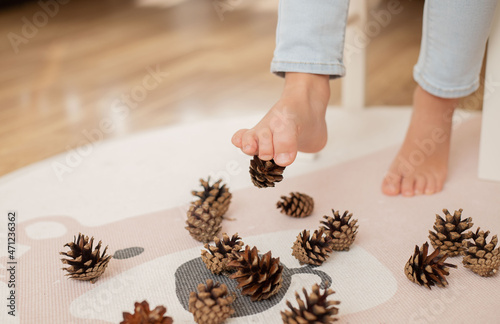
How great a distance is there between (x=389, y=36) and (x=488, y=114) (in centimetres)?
111

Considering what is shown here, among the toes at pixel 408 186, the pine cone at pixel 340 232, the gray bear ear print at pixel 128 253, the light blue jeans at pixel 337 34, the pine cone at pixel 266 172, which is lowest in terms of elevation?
the gray bear ear print at pixel 128 253

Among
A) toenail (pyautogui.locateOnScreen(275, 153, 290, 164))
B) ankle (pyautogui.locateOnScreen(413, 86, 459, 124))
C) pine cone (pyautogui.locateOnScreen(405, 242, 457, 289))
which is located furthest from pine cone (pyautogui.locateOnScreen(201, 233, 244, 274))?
ankle (pyautogui.locateOnScreen(413, 86, 459, 124))

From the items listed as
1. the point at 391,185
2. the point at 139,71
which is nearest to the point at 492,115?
the point at 391,185

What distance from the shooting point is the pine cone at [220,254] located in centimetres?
69

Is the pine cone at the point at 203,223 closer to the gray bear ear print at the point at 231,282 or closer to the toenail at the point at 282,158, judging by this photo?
the gray bear ear print at the point at 231,282

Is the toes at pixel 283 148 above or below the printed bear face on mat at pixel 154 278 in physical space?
above

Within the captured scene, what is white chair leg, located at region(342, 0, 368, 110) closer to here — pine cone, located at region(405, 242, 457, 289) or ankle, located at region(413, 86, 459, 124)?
ankle, located at region(413, 86, 459, 124)

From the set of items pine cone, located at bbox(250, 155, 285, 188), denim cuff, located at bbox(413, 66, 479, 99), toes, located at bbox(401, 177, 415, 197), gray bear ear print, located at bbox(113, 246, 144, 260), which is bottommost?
gray bear ear print, located at bbox(113, 246, 144, 260)

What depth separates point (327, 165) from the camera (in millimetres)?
1052

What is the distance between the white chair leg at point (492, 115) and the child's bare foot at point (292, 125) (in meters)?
0.29

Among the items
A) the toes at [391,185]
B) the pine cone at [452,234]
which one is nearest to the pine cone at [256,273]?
the pine cone at [452,234]

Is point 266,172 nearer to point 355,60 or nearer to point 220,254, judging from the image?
point 220,254

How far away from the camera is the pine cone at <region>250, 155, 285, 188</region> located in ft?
2.37

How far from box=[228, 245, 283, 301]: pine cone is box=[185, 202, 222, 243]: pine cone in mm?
143
